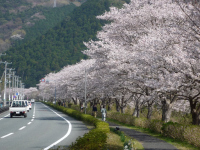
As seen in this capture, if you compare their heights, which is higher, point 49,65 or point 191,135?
point 49,65

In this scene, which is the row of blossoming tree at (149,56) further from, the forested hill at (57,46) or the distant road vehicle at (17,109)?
the forested hill at (57,46)

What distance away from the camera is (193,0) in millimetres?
8539

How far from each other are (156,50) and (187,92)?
302 centimetres

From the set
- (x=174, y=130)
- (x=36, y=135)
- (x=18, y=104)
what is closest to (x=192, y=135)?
(x=174, y=130)

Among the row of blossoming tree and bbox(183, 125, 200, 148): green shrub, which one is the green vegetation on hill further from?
bbox(183, 125, 200, 148): green shrub

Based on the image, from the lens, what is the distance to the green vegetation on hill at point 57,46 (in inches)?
7003

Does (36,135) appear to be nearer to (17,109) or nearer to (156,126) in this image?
(156,126)

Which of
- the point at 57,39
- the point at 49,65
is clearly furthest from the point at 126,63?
the point at 57,39

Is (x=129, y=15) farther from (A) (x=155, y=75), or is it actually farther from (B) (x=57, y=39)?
(B) (x=57, y=39)

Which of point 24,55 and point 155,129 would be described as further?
point 24,55

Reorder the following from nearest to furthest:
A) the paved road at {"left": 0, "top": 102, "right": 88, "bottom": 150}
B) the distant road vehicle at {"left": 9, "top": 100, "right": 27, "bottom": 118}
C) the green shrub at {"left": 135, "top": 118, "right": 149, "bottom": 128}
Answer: the paved road at {"left": 0, "top": 102, "right": 88, "bottom": 150}, the green shrub at {"left": 135, "top": 118, "right": 149, "bottom": 128}, the distant road vehicle at {"left": 9, "top": 100, "right": 27, "bottom": 118}

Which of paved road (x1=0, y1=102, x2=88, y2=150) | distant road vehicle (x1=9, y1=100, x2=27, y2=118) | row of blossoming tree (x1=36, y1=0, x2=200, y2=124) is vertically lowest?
paved road (x1=0, y1=102, x2=88, y2=150)

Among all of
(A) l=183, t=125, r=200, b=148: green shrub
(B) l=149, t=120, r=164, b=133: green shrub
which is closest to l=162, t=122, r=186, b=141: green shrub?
(A) l=183, t=125, r=200, b=148: green shrub

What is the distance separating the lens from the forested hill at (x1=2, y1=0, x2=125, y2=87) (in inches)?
7003
